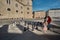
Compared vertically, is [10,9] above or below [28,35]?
above

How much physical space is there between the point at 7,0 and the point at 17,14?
861 cm

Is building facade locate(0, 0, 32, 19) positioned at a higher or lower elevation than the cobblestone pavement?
higher

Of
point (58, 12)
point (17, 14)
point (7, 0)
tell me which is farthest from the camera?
point (58, 12)

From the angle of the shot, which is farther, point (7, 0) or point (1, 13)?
point (7, 0)

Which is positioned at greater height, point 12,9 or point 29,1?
point 29,1

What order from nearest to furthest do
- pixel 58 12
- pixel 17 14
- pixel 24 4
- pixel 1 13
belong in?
pixel 1 13 → pixel 17 14 → pixel 24 4 → pixel 58 12

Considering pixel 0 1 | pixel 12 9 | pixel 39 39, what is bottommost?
pixel 39 39

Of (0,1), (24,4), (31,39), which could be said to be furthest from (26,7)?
(31,39)

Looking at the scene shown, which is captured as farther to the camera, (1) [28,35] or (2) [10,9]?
(2) [10,9]

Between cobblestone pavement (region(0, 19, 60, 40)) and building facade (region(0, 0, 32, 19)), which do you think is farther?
building facade (region(0, 0, 32, 19))

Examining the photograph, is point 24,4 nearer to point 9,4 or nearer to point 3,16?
point 9,4

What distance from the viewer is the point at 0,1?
39.9 metres

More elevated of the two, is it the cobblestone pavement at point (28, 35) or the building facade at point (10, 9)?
the building facade at point (10, 9)

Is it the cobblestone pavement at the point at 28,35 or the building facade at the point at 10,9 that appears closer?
the cobblestone pavement at the point at 28,35
